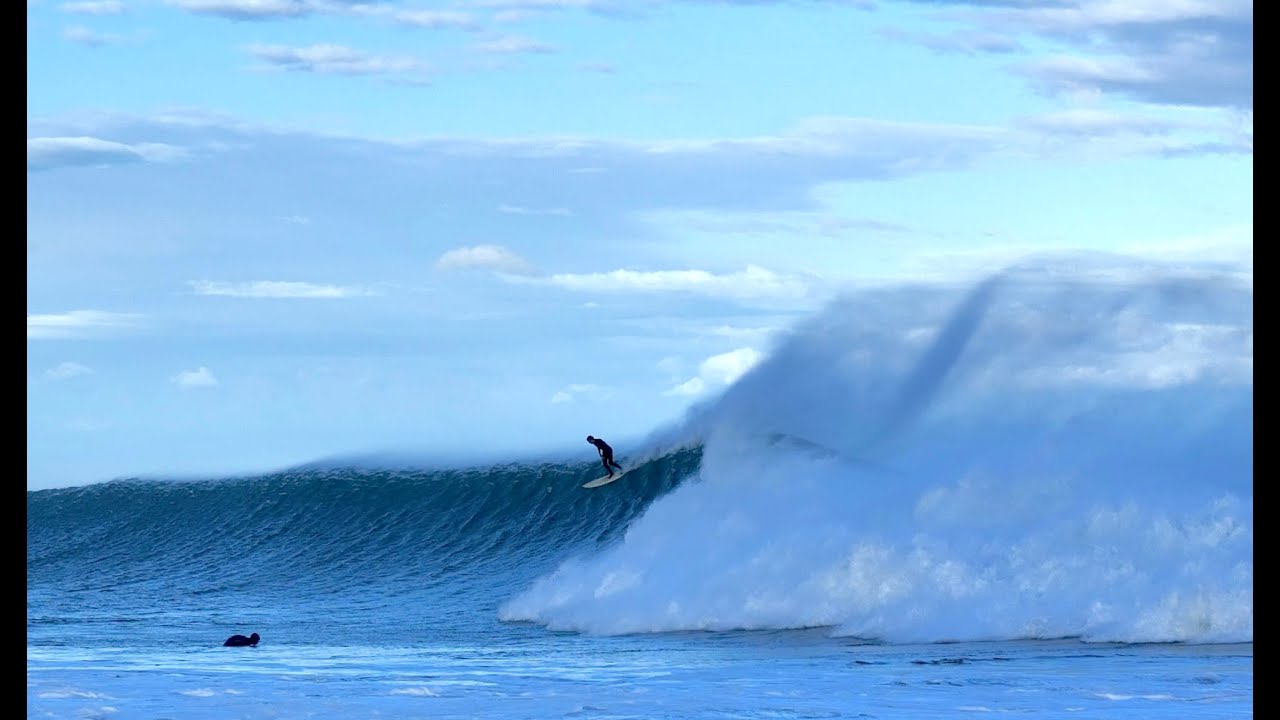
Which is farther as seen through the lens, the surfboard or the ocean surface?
the surfboard

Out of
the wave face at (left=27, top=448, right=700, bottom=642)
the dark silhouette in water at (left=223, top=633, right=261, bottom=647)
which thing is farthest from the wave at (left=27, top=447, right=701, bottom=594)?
the dark silhouette in water at (left=223, top=633, right=261, bottom=647)

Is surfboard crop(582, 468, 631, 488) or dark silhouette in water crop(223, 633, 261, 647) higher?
surfboard crop(582, 468, 631, 488)

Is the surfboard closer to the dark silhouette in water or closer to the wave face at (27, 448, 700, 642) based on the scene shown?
the wave face at (27, 448, 700, 642)

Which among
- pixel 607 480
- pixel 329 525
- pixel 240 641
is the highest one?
pixel 607 480

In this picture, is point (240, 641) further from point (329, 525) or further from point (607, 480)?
point (329, 525)

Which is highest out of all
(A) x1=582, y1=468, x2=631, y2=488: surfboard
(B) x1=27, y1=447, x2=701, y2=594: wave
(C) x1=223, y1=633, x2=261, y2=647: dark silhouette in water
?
(A) x1=582, y1=468, x2=631, y2=488: surfboard

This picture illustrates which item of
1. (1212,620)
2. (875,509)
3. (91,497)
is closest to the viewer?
(1212,620)

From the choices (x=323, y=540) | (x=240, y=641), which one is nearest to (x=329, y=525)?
(x=323, y=540)

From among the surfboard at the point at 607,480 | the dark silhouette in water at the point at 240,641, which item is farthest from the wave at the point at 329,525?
the dark silhouette in water at the point at 240,641

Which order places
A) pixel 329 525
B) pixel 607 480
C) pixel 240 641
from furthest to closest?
1. pixel 329 525
2. pixel 607 480
3. pixel 240 641
